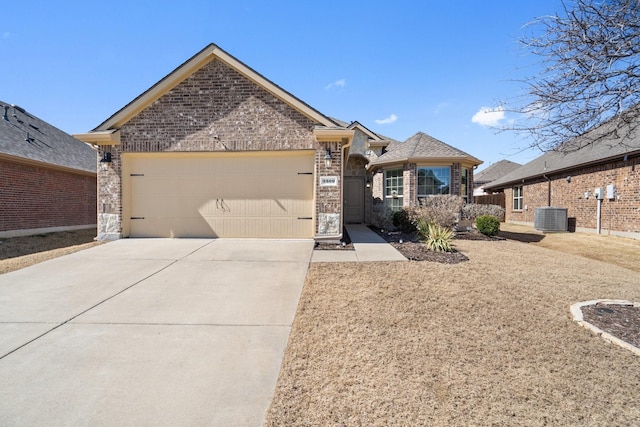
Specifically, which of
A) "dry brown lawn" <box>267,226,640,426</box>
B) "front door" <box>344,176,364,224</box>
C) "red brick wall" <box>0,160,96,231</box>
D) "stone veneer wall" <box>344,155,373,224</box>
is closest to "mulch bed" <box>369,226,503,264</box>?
"dry brown lawn" <box>267,226,640,426</box>

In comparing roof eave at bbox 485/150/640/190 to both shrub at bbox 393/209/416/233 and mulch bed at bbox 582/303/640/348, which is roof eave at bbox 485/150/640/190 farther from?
mulch bed at bbox 582/303/640/348

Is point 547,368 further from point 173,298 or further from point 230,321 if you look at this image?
point 173,298

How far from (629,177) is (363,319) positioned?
47.9 ft

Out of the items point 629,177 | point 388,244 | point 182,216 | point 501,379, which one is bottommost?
point 501,379

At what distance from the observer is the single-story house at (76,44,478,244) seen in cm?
817

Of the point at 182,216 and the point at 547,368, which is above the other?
the point at 182,216

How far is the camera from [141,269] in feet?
19.3

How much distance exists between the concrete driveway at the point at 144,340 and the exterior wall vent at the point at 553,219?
14265 millimetres

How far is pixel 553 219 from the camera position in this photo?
14.4 meters

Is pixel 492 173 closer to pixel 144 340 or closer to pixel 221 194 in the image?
pixel 221 194

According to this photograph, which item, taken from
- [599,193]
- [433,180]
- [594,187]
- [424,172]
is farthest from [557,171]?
[424,172]

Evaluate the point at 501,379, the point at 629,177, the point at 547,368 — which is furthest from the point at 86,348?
the point at 629,177

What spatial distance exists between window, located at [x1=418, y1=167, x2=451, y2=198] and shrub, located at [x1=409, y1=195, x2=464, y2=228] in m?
3.46

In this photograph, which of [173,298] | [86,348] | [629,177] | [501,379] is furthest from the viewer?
[629,177]
